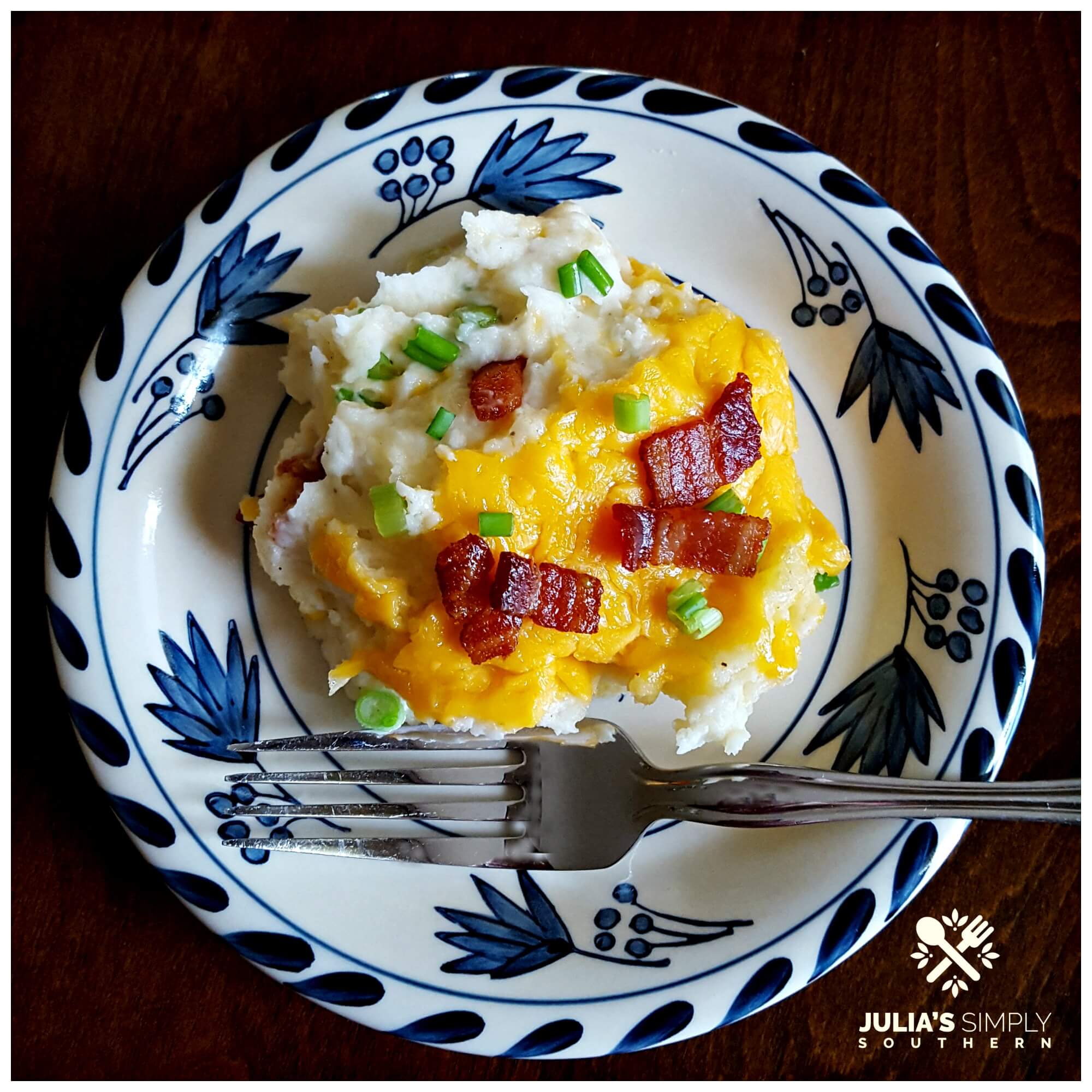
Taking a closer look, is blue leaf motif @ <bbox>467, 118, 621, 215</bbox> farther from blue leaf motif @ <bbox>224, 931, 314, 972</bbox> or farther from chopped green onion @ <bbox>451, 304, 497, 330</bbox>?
blue leaf motif @ <bbox>224, 931, 314, 972</bbox>

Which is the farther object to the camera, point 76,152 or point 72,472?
point 76,152

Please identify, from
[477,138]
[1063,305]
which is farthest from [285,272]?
[1063,305]

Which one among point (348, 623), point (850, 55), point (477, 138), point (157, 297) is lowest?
point (348, 623)

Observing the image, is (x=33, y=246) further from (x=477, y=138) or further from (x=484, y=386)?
(x=484, y=386)

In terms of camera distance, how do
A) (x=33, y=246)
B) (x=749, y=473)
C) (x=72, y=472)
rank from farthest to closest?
(x=33, y=246) → (x=72, y=472) → (x=749, y=473)

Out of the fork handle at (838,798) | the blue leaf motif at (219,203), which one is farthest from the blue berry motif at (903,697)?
the blue leaf motif at (219,203)

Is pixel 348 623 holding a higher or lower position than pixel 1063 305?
lower
